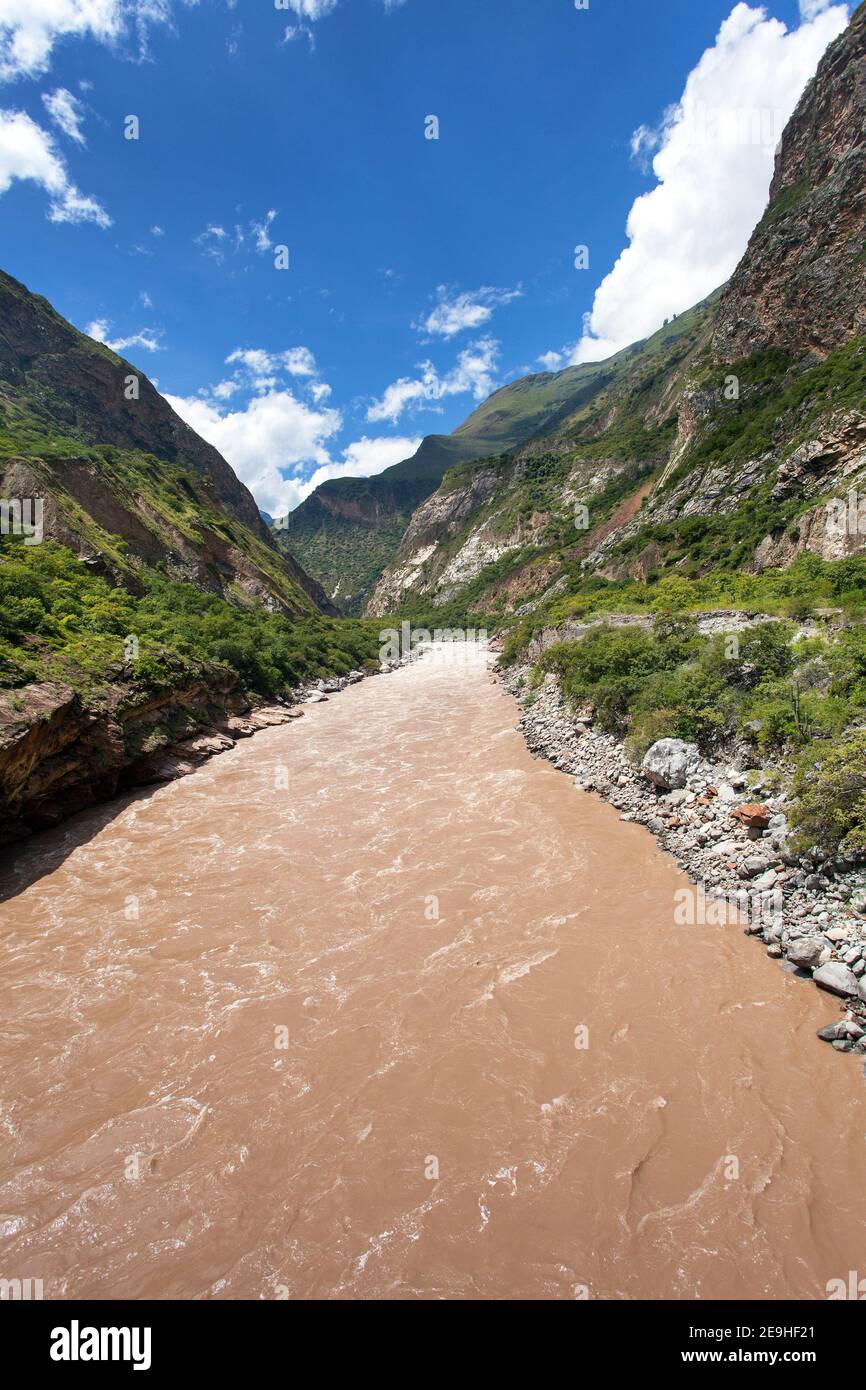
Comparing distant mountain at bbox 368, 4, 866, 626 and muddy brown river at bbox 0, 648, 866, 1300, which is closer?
muddy brown river at bbox 0, 648, 866, 1300

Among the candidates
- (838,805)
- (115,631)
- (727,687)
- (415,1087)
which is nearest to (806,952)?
(838,805)

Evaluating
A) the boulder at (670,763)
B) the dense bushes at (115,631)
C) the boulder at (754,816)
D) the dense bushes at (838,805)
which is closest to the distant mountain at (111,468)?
the dense bushes at (115,631)

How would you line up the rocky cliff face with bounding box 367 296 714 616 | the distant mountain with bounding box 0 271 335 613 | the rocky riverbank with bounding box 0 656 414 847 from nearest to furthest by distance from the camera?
Result: the rocky riverbank with bounding box 0 656 414 847 → the distant mountain with bounding box 0 271 335 613 → the rocky cliff face with bounding box 367 296 714 616

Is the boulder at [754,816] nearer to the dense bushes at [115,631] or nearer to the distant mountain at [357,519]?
the dense bushes at [115,631]

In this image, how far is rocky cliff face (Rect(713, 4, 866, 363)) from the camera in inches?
1331

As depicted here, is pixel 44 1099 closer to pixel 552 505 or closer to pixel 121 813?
pixel 121 813

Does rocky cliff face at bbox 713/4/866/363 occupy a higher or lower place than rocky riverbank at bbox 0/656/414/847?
higher

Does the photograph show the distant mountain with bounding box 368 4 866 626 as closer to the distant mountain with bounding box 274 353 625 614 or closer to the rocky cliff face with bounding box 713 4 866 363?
the rocky cliff face with bounding box 713 4 866 363

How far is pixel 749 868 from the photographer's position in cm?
862

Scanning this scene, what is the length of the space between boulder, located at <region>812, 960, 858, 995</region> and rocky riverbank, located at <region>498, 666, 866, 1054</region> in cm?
1

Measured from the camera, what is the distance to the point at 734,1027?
21.4ft

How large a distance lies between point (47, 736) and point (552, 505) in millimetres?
81933

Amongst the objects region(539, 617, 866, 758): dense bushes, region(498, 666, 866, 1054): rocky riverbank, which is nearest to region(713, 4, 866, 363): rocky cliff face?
region(539, 617, 866, 758): dense bushes
